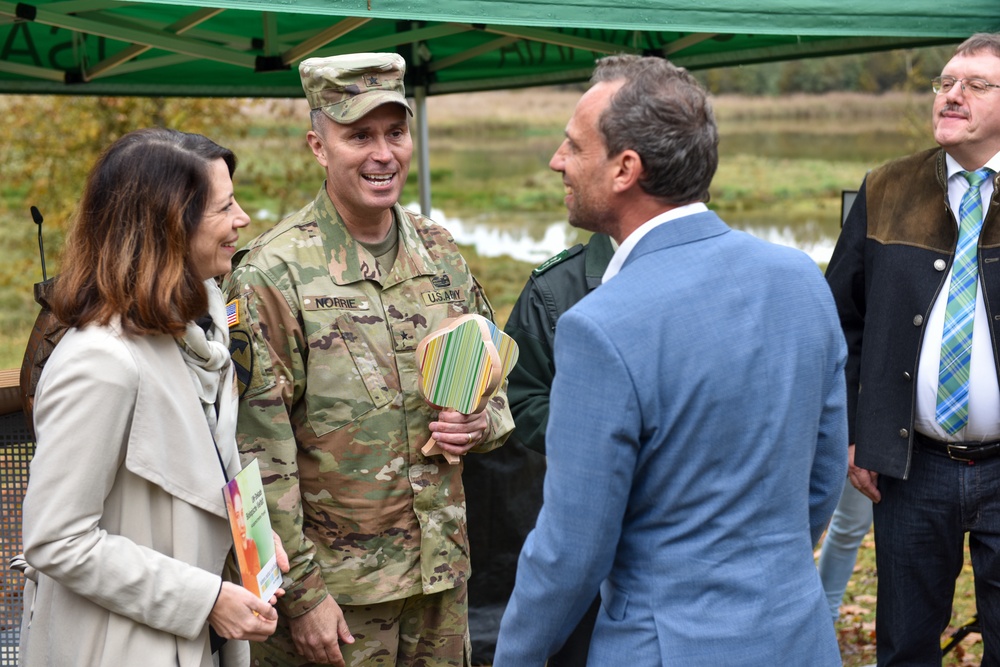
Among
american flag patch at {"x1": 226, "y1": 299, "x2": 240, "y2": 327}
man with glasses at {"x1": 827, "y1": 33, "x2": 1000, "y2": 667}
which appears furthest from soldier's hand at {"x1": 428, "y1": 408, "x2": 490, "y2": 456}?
man with glasses at {"x1": 827, "y1": 33, "x2": 1000, "y2": 667}

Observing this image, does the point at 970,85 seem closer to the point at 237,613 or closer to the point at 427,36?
the point at 237,613

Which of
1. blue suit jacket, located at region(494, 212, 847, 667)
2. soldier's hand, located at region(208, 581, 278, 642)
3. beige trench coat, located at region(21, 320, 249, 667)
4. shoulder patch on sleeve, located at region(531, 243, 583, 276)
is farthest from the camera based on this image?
shoulder patch on sleeve, located at region(531, 243, 583, 276)

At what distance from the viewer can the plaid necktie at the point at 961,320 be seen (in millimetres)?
2936

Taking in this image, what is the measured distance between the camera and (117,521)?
1.94 metres

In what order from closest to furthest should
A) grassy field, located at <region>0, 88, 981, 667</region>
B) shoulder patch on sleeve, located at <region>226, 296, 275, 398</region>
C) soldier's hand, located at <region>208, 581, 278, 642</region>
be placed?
soldier's hand, located at <region>208, 581, 278, 642</region> < shoulder patch on sleeve, located at <region>226, 296, 275, 398</region> < grassy field, located at <region>0, 88, 981, 667</region>

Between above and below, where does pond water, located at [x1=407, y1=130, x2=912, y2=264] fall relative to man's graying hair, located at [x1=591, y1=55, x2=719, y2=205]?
below

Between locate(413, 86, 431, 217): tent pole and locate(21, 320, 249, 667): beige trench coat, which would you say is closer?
locate(21, 320, 249, 667): beige trench coat

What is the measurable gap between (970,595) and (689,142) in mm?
4454

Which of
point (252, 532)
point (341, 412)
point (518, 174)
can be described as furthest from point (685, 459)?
point (518, 174)

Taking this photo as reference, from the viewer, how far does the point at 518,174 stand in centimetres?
1838

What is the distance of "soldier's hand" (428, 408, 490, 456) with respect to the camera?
Result: 262cm

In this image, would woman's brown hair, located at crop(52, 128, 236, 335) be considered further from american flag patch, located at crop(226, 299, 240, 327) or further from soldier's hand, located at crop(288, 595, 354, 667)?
soldier's hand, located at crop(288, 595, 354, 667)

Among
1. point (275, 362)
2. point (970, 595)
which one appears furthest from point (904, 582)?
point (970, 595)

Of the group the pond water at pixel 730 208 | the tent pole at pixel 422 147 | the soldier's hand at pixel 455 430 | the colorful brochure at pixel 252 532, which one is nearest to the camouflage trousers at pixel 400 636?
the soldier's hand at pixel 455 430
